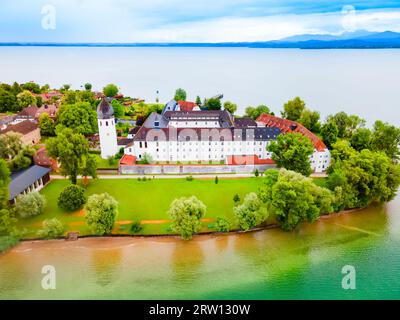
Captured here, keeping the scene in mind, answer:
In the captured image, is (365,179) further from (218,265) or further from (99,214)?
(99,214)

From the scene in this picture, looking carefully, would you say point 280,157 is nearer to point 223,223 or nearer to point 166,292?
point 223,223

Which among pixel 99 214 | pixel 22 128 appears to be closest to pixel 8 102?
pixel 22 128

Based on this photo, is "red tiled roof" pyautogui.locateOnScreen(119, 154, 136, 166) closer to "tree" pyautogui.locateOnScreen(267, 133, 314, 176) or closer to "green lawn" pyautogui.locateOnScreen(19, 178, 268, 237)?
"green lawn" pyautogui.locateOnScreen(19, 178, 268, 237)

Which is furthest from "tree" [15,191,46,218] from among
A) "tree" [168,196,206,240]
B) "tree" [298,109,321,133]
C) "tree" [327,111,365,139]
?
"tree" [298,109,321,133]

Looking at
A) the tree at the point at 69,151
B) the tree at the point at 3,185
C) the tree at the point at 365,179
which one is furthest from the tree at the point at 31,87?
the tree at the point at 365,179

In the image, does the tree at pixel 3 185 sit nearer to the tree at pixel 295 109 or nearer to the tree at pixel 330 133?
the tree at pixel 330 133
